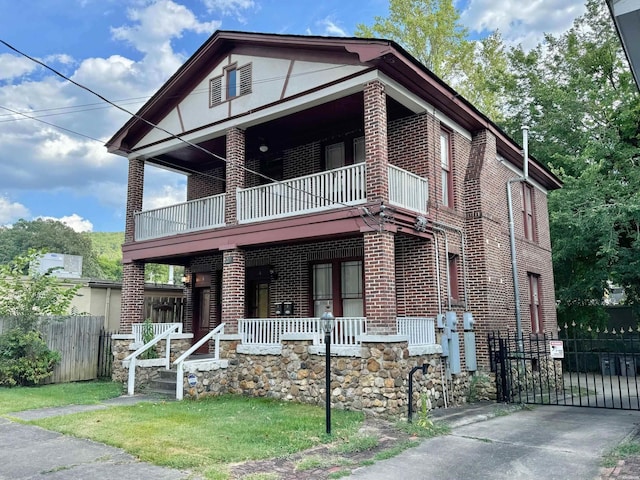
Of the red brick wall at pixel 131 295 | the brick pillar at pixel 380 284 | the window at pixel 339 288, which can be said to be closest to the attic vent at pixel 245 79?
the window at pixel 339 288

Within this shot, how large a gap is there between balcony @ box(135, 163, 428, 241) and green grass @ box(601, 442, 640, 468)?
567cm

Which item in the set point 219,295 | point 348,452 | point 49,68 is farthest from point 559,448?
point 219,295

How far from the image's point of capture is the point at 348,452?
22.2 ft

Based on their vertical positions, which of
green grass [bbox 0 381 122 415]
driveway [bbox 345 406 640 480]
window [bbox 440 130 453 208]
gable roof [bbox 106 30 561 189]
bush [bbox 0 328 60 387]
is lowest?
driveway [bbox 345 406 640 480]

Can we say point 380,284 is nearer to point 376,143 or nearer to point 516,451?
point 376,143

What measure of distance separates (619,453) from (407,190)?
626cm

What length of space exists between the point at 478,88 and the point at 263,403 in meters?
21.1

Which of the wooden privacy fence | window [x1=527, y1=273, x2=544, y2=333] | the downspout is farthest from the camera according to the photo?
window [x1=527, y1=273, x2=544, y2=333]

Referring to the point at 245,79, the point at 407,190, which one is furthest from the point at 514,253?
the point at 245,79

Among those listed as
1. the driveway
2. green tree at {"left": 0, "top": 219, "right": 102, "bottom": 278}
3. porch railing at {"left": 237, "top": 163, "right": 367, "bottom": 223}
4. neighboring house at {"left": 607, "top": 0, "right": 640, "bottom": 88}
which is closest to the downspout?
the driveway

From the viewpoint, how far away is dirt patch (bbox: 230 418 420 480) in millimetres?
5762

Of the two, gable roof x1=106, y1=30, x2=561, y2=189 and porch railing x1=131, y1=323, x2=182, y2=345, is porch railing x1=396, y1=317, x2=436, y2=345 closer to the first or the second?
gable roof x1=106, y1=30, x2=561, y2=189

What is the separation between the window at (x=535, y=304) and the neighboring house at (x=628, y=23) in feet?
40.7

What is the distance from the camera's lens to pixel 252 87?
497 inches
